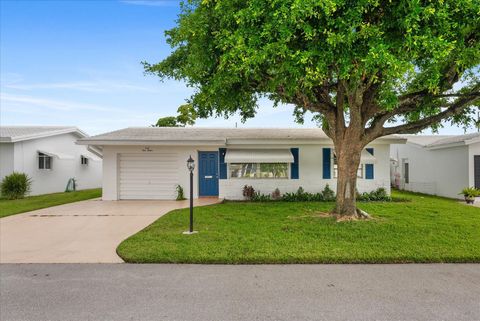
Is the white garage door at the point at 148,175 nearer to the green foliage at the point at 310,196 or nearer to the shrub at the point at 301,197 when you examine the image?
the shrub at the point at 301,197

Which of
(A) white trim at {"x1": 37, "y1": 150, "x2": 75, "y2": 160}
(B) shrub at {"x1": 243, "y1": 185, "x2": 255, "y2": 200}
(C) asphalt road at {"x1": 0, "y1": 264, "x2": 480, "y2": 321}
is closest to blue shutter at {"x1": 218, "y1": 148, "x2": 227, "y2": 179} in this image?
(B) shrub at {"x1": 243, "y1": 185, "x2": 255, "y2": 200}

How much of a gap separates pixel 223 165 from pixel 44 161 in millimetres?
13387

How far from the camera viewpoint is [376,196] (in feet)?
45.8

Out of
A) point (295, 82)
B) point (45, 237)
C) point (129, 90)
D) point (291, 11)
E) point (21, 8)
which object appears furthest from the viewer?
point (129, 90)

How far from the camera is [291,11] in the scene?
5.77 metres

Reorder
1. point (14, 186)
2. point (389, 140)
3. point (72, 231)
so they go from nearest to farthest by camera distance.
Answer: point (72, 231) → point (389, 140) → point (14, 186)

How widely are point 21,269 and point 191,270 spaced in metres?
3.36

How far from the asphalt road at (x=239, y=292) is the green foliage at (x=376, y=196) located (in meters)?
8.83

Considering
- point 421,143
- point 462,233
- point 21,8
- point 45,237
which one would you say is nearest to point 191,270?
point 45,237

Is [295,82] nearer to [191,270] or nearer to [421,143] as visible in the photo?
[191,270]

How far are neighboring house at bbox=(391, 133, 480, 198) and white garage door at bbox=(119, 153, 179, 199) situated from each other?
16189mm

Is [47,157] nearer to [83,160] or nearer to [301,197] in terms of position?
[83,160]

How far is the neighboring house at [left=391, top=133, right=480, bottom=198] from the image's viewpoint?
47.5 feet

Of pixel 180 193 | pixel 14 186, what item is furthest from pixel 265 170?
pixel 14 186
